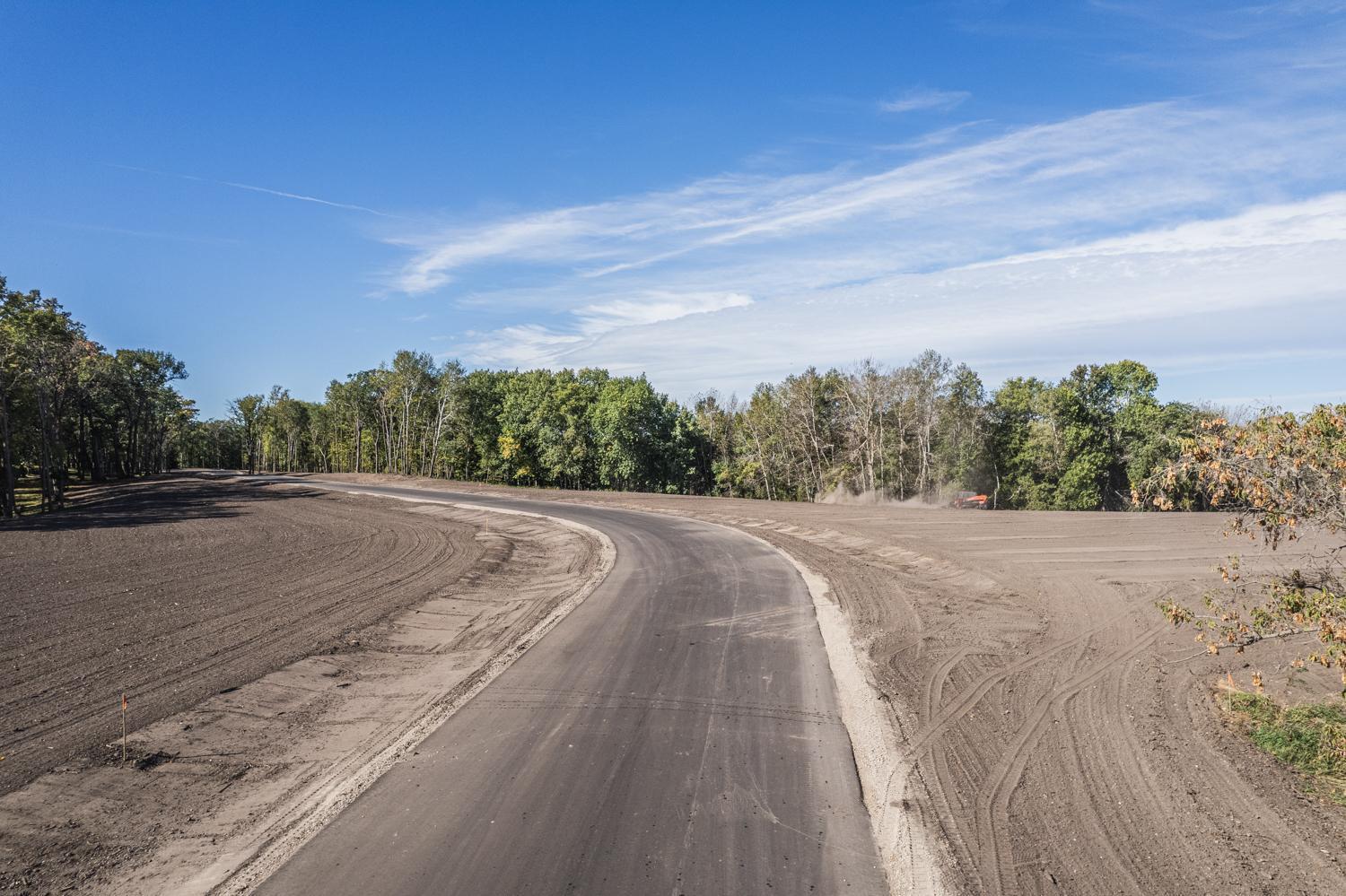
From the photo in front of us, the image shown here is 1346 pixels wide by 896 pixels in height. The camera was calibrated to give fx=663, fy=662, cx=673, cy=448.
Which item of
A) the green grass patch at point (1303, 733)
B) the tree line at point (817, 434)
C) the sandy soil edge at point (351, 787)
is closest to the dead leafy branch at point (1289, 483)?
the green grass patch at point (1303, 733)

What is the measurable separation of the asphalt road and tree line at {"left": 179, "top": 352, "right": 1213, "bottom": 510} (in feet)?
142

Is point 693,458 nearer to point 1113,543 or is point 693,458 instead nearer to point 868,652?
point 1113,543

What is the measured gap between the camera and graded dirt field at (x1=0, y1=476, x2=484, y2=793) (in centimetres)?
891

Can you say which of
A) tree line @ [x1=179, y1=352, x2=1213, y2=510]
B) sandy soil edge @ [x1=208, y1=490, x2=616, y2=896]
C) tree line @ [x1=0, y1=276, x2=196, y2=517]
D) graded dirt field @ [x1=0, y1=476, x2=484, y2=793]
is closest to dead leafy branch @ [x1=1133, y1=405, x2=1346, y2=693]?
sandy soil edge @ [x1=208, y1=490, x2=616, y2=896]

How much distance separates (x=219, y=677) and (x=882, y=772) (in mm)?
9640

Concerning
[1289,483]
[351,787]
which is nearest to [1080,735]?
[1289,483]

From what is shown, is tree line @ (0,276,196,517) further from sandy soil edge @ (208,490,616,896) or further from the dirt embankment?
sandy soil edge @ (208,490,616,896)

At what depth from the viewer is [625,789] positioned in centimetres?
706

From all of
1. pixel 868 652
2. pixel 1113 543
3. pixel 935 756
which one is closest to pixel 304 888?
pixel 935 756

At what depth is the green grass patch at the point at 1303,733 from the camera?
7496mm

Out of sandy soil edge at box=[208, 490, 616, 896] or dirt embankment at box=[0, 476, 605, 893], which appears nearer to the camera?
sandy soil edge at box=[208, 490, 616, 896]

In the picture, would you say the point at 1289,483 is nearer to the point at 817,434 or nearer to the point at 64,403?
the point at 817,434

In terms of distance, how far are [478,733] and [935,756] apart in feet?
18.4

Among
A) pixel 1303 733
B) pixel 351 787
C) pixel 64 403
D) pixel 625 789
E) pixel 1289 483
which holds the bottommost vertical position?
pixel 351 787
